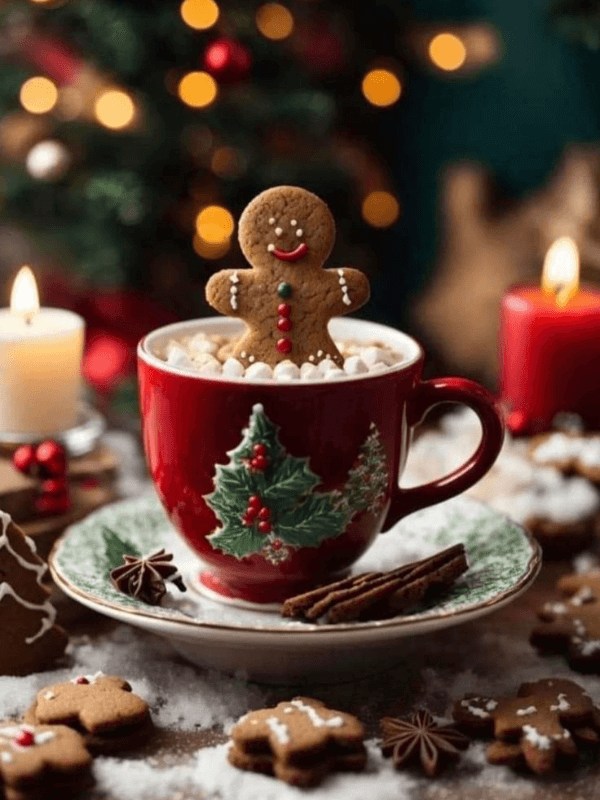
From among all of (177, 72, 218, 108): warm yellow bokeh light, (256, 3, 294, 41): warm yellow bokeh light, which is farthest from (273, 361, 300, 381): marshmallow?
(256, 3, 294, 41): warm yellow bokeh light

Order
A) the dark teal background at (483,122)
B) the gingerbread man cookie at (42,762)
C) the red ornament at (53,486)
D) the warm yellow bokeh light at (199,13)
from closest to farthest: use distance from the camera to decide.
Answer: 1. the gingerbread man cookie at (42,762)
2. the red ornament at (53,486)
3. the warm yellow bokeh light at (199,13)
4. the dark teal background at (483,122)

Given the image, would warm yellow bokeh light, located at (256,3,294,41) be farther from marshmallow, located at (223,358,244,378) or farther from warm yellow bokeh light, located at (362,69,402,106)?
marshmallow, located at (223,358,244,378)

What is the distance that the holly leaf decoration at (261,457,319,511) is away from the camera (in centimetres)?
93

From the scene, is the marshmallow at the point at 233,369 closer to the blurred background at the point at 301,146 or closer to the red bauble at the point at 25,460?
the red bauble at the point at 25,460

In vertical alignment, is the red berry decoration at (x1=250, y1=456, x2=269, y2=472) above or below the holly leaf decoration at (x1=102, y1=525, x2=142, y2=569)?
above

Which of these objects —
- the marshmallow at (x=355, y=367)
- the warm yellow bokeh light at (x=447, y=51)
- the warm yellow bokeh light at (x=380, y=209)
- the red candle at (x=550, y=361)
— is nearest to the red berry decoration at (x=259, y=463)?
the marshmallow at (x=355, y=367)

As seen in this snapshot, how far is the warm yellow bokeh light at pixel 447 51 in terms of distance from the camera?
2305mm

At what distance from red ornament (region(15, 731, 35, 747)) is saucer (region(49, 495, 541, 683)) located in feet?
0.42

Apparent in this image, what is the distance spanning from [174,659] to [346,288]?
0.35 m

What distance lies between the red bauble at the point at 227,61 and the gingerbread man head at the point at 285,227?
78cm

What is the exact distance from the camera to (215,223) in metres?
1.99

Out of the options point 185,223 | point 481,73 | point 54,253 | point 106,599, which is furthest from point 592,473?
point 481,73

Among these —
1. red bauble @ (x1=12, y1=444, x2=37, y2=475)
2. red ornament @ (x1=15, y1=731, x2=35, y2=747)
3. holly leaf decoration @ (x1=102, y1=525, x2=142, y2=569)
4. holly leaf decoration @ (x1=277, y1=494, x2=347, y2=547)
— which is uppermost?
holly leaf decoration @ (x1=277, y1=494, x2=347, y2=547)

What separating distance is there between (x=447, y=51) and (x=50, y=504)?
1516mm
